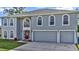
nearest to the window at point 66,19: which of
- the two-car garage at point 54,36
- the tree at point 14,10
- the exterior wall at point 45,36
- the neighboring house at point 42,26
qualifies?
the neighboring house at point 42,26

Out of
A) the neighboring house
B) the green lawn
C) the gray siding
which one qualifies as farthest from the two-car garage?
the green lawn

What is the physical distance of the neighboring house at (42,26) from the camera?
396 centimetres

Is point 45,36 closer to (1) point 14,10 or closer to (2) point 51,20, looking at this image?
(2) point 51,20

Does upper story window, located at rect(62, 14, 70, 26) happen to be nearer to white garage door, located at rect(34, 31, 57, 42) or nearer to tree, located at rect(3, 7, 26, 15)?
white garage door, located at rect(34, 31, 57, 42)

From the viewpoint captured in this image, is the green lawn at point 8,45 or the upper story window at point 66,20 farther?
the green lawn at point 8,45

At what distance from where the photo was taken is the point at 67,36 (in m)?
4.02

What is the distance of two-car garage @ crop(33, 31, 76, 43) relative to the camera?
13.1 feet

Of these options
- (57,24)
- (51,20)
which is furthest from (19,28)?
(57,24)

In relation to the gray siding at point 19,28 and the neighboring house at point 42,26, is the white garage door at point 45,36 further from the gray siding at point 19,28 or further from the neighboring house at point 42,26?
the gray siding at point 19,28

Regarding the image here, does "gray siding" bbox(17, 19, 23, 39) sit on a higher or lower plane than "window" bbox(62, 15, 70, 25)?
lower

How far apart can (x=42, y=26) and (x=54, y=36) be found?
30 centimetres

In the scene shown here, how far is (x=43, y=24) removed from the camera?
4055 millimetres
